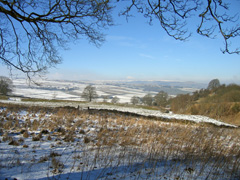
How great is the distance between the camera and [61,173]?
95.0 inches

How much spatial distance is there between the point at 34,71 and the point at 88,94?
162 ft

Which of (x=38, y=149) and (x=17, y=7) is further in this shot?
(x=17, y=7)

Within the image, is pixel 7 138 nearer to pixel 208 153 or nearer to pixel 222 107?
pixel 208 153

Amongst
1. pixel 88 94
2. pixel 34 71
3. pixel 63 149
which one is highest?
pixel 34 71

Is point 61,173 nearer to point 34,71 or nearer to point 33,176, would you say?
point 33,176

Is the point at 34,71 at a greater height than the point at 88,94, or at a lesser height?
greater

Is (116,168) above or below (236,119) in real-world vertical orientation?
above

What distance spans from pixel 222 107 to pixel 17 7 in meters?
20.2

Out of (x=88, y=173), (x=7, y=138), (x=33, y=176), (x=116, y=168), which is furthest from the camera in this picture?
(x=7, y=138)

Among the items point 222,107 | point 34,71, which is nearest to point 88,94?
point 222,107

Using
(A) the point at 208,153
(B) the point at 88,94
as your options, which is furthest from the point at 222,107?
(B) the point at 88,94

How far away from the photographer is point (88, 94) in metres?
53.6

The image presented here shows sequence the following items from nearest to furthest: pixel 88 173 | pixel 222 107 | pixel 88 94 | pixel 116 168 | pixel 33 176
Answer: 1. pixel 33 176
2. pixel 88 173
3. pixel 116 168
4. pixel 222 107
5. pixel 88 94

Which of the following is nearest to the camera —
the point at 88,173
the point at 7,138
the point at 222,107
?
the point at 88,173
